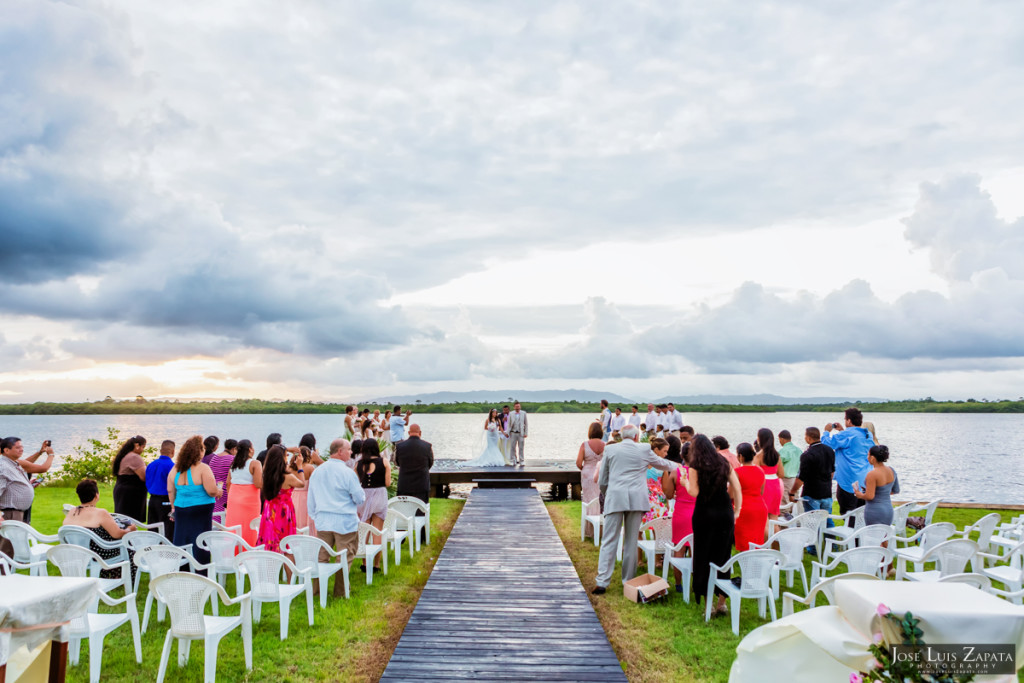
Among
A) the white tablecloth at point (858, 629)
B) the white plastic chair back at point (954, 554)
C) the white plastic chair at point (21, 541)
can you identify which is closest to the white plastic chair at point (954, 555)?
the white plastic chair back at point (954, 554)

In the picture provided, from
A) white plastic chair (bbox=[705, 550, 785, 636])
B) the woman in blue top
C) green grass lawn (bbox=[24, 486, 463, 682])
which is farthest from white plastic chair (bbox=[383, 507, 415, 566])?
white plastic chair (bbox=[705, 550, 785, 636])

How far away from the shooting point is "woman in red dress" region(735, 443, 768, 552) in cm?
693

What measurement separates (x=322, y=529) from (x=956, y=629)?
20.3 ft

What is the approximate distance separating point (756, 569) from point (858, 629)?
3.67m

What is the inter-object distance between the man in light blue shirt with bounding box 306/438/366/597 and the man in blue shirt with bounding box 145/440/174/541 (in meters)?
2.18

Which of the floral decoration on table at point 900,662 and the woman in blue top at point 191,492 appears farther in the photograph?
the woman in blue top at point 191,492

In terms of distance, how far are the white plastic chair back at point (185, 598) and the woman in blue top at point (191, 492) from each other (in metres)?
2.42

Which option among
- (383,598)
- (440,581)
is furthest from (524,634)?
(383,598)

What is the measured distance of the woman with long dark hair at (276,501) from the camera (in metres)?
7.13

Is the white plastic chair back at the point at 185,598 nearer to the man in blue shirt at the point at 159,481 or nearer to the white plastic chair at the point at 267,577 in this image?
the white plastic chair at the point at 267,577

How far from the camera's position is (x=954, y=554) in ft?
20.1

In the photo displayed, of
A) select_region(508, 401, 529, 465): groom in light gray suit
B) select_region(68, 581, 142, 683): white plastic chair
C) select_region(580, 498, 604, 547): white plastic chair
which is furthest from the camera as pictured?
select_region(508, 401, 529, 465): groom in light gray suit

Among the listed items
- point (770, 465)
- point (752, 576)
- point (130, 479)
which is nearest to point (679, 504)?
point (752, 576)

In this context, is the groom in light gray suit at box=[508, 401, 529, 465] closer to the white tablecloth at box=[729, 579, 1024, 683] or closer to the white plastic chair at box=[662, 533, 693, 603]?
the white plastic chair at box=[662, 533, 693, 603]
